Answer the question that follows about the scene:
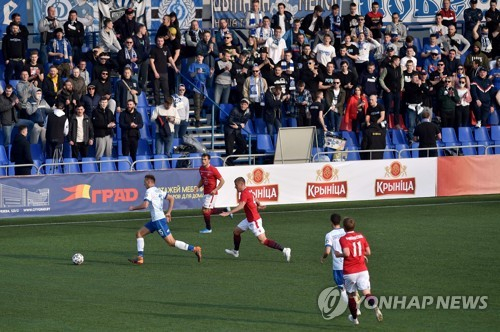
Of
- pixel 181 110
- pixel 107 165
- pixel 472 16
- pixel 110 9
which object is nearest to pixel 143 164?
pixel 107 165

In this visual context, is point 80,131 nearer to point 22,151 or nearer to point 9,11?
point 22,151

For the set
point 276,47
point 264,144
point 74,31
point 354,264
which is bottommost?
point 354,264

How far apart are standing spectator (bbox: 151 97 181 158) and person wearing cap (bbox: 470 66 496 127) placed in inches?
454

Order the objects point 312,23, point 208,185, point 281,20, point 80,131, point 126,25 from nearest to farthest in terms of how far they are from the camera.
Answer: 1. point 208,185
2. point 80,131
3. point 126,25
4. point 281,20
5. point 312,23

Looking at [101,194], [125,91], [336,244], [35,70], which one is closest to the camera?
[336,244]

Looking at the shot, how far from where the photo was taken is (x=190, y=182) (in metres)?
34.5

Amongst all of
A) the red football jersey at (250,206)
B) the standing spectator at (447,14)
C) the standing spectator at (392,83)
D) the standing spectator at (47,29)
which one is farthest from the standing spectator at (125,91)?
the standing spectator at (447,14)

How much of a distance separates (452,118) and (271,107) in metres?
7.07

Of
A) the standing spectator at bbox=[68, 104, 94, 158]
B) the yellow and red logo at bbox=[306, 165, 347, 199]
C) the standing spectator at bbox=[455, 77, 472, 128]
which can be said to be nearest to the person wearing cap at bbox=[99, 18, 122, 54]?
the standing spectator at bbox=[68, 104, 94, 158]

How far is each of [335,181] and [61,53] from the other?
9984mm

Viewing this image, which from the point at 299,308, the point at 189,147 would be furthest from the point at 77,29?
the point at 299,308

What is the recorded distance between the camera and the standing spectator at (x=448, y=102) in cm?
4013

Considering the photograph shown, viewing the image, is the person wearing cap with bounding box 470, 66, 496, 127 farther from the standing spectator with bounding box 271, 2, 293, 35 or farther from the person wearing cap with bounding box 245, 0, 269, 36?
the person wearing cap with bounding box 245, 0, 269, 36

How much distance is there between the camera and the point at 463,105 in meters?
40.9
